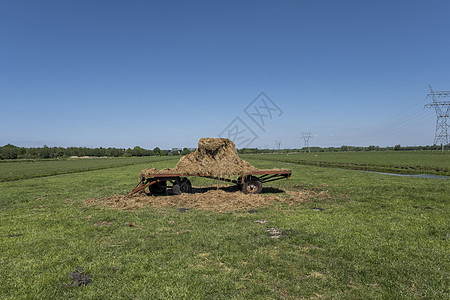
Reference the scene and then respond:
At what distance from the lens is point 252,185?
514 inches

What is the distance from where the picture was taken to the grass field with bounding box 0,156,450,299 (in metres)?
4.05

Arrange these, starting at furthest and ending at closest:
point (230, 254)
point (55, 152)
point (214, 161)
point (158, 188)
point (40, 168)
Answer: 1. point (55, 152)
2. point (40, 168)
3. point (158, 188)
4. point (214, 161)
5. point (230, 254)

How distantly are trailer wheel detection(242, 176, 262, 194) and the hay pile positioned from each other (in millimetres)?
511

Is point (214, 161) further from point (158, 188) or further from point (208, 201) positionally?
point (158, 188)

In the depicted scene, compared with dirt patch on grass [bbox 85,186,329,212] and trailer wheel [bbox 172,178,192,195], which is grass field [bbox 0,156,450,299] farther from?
trailer wheel [bbox 172,178,192,195]

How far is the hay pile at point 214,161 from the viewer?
1262 centimetres

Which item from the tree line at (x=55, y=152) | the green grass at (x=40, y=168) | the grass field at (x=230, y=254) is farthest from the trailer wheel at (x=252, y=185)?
the tree line at (x=55, y=152)

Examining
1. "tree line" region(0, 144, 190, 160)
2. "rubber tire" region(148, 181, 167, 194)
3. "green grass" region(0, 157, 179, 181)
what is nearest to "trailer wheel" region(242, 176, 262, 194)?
"rubber tire" region(148, 181, 167, 194)

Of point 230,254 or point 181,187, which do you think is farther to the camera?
point 181,187

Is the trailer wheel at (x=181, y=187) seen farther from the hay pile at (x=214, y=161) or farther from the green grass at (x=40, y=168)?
the green grass at (x=40, y=168)

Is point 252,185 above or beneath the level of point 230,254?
above

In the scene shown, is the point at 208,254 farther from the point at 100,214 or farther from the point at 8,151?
the point at 8,151

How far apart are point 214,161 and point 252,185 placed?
249cm

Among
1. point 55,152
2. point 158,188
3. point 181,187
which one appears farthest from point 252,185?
point 55,152
